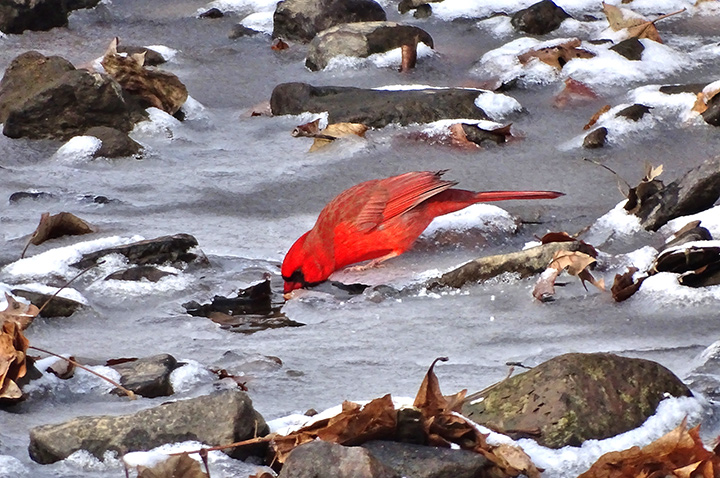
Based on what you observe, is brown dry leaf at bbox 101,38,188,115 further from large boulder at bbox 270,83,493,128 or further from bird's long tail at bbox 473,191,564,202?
bird's long tail at bbox 473,191,564,202

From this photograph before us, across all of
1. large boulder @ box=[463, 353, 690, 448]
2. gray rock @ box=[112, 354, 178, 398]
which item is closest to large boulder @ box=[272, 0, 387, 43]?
gray rock @ box=[112, 354, 178, 398]

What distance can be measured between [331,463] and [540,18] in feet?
17.1

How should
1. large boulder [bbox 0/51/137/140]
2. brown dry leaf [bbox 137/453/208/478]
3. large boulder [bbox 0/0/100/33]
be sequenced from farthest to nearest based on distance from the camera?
large boulder [bbox 0/0/100/33]
large boulder [bbox 0/51/137/140]
brown dry leaf [bbox 137/453/208/478]

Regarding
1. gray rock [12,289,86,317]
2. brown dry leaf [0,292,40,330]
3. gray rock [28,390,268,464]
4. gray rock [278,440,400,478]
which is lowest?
gray rock [12,289,86,317]

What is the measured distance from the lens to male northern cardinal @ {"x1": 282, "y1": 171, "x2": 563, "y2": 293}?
4.20 meters

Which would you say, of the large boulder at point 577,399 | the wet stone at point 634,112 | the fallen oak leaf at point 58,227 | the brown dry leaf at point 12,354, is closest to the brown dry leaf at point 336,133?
the wet stone at point 634,112

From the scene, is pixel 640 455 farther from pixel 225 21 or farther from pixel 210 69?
pixel 225 21

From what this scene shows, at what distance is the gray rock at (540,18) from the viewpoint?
668 cm

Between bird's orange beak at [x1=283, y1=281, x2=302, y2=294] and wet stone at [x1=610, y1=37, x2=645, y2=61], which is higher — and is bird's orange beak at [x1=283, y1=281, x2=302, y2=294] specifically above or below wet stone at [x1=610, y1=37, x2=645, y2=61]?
below

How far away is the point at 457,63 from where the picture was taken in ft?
21.1

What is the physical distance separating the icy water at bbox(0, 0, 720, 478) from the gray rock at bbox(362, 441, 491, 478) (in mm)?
535

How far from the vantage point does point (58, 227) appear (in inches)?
167

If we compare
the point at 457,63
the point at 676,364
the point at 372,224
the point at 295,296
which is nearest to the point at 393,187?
the point at 372,224

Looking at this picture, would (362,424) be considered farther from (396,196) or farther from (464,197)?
(464,197)
